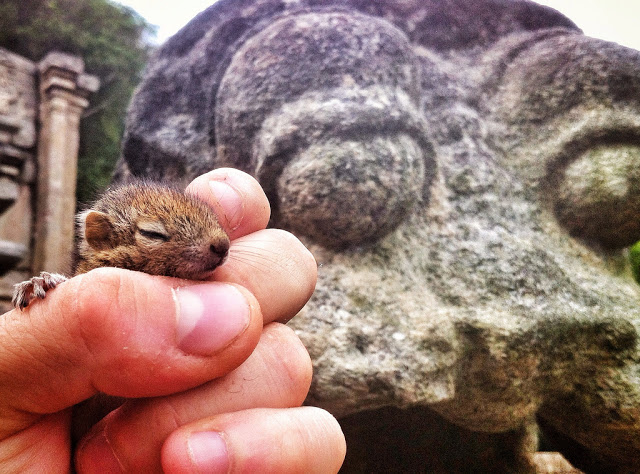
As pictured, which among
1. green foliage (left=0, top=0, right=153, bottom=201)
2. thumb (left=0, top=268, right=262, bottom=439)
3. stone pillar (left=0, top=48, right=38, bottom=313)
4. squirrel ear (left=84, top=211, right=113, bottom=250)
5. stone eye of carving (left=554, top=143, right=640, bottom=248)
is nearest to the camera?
thumb (left=0, top=268, right=262, bottom=439)

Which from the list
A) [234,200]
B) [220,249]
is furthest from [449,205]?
[220,249]

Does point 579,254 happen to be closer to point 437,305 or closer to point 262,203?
point 437,305

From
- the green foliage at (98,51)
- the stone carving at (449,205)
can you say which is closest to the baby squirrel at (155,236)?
the stone carving at (449,205)

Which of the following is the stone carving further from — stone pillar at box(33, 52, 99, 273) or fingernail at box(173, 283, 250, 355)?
stone pillar at box(33, 52, 99, 273)

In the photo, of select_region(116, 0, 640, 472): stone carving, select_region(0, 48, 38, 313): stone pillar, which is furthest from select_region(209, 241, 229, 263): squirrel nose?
select_region(0, 48, 38, 313): stone pillar

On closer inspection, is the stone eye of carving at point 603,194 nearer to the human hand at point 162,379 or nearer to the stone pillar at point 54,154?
the human hand at point 162,379

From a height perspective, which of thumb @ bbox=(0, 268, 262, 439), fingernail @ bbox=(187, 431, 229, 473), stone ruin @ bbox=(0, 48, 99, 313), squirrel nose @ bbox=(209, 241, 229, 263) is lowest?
stone ruin @ bbox=(0, 48, 99, 313)
